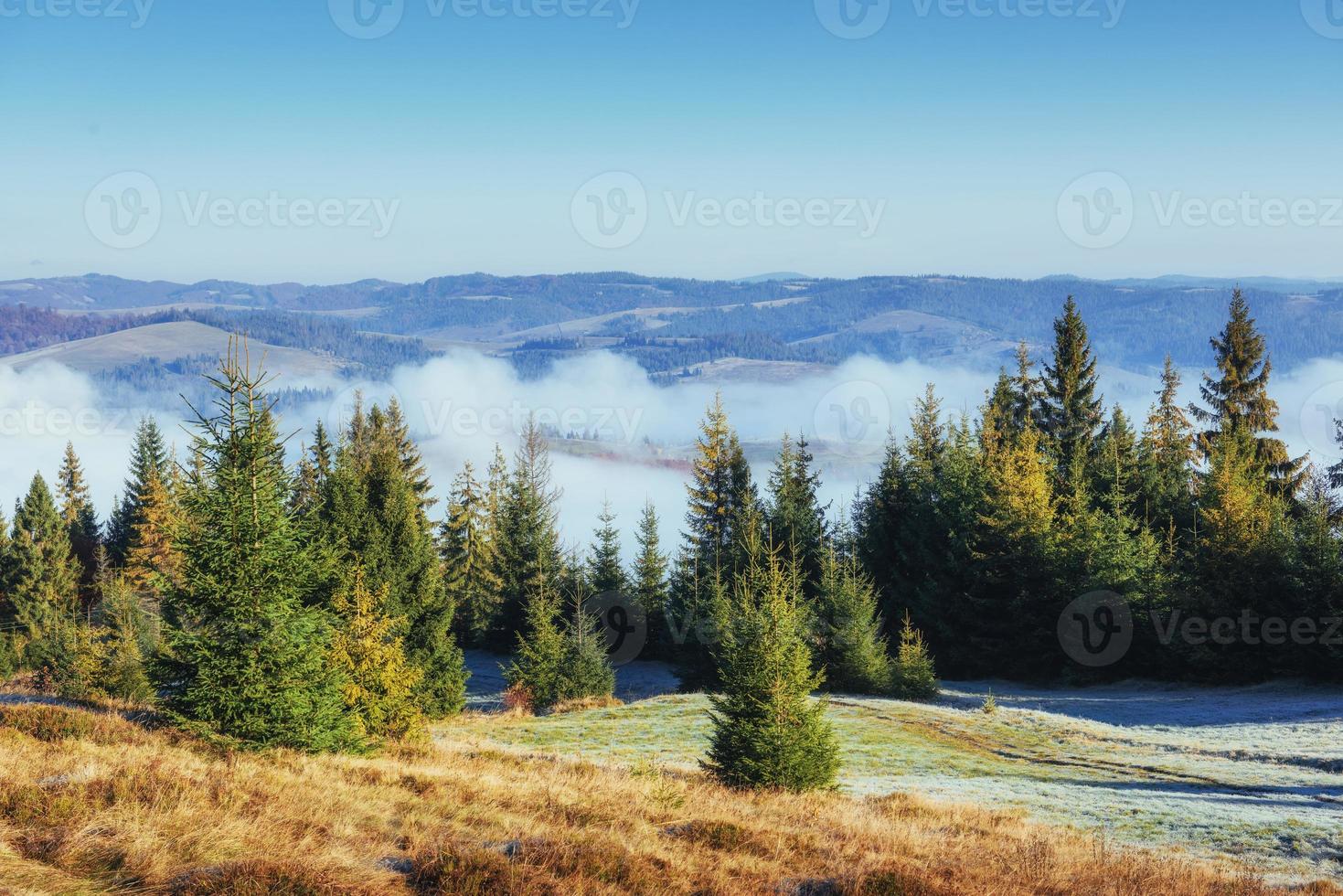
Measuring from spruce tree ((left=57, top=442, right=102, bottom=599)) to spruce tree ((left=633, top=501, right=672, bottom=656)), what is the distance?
51427 mm

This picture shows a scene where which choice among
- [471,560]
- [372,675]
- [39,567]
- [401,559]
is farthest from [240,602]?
[39,567]

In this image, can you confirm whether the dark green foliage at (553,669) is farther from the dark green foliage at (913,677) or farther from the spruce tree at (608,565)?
the spruce tree at (608,565)

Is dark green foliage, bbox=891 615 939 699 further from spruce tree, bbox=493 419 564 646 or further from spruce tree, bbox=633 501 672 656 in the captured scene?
spruce tree, bbox=493 419 564 646

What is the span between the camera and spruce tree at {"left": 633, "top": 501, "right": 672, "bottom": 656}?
64.1 metres

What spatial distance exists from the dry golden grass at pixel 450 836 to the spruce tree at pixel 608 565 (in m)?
45.8

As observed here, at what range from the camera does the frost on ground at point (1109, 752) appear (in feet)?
61.1

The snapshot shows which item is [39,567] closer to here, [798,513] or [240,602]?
[798,513]

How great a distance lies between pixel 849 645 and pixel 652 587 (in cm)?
2449

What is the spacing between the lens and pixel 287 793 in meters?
13.4

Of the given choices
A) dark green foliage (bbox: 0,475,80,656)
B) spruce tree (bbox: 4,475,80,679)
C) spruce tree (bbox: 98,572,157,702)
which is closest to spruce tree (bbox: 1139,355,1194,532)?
spruce tree (bbox: 98,572,157,702)

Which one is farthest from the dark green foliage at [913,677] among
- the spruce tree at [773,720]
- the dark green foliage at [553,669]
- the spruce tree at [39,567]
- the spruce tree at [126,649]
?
the spruce tree at [39,567]

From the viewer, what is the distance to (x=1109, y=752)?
93.6 feet

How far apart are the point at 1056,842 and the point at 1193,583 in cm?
3582

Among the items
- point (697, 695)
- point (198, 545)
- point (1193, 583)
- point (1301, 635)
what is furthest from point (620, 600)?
point (198, 545)
